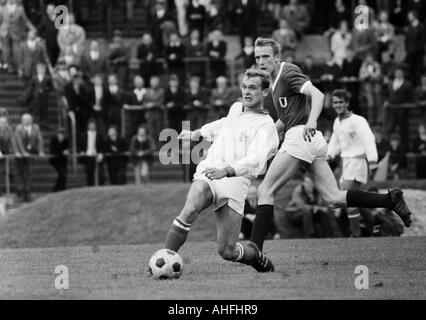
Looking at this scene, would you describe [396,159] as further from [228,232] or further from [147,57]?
[228,232]

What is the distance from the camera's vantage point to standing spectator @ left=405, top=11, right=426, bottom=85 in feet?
95.2

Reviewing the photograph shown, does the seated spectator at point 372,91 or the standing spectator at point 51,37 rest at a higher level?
the standing spectator at point 51,37

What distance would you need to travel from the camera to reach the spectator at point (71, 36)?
2898cm

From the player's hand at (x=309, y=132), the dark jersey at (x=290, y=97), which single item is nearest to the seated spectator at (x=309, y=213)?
the dark jersey at (x=290, y=97)

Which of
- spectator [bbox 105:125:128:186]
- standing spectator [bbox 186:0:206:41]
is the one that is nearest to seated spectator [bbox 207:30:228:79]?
standing spectator [bbox 186:0:206:41]

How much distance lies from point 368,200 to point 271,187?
1.50 meters

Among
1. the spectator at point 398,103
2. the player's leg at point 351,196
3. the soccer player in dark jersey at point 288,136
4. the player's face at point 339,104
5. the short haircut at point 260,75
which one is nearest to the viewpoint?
the short haircut at point 260,75

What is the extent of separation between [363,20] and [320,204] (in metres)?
7.07

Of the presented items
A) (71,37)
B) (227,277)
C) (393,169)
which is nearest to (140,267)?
(227,277)

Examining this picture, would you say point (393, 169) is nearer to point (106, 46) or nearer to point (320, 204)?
point (320, 204)

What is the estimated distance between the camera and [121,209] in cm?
2541

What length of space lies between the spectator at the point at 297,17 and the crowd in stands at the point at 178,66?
3 cm

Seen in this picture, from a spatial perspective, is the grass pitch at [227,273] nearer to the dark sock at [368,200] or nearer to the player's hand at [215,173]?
the dark sock at [368,200]

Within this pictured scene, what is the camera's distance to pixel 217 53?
28562 millimetres
